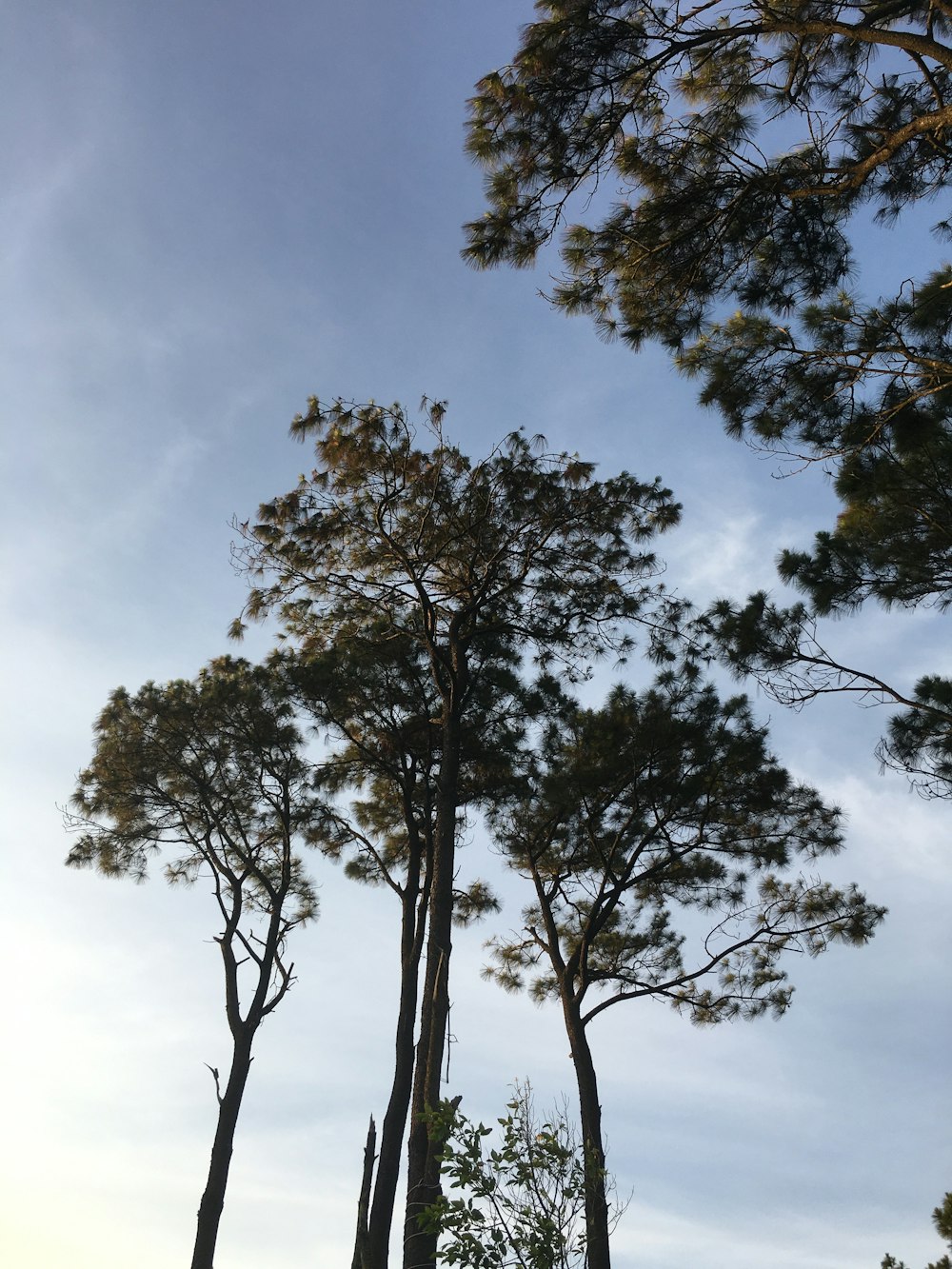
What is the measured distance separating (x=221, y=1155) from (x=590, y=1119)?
12.6ft

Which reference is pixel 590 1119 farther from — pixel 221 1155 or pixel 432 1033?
pixel 221 1155

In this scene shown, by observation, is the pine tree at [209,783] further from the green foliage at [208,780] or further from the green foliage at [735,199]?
the green foliage at [735,199]

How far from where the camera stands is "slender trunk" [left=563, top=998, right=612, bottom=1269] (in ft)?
24.2

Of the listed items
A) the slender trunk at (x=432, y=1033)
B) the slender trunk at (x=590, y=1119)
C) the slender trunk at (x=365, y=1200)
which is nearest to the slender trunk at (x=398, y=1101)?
the slender trunk at (x=365, y=1200)

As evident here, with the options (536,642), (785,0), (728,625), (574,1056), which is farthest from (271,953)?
(785,0)

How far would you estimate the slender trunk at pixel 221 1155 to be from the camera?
32.0ft

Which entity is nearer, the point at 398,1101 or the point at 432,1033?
the point at 432,1033

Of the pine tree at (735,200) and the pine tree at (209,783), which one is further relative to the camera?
the pine tree at (209,783)

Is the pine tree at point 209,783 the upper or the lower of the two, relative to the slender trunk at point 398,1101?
upper

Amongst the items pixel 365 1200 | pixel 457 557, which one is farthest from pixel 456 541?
pixel 365 1200

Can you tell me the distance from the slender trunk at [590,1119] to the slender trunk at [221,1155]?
3.55 metres

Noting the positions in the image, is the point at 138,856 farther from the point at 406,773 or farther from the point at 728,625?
the point at 728,625

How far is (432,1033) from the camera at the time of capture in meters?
8.18

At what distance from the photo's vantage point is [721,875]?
11.2 meters
